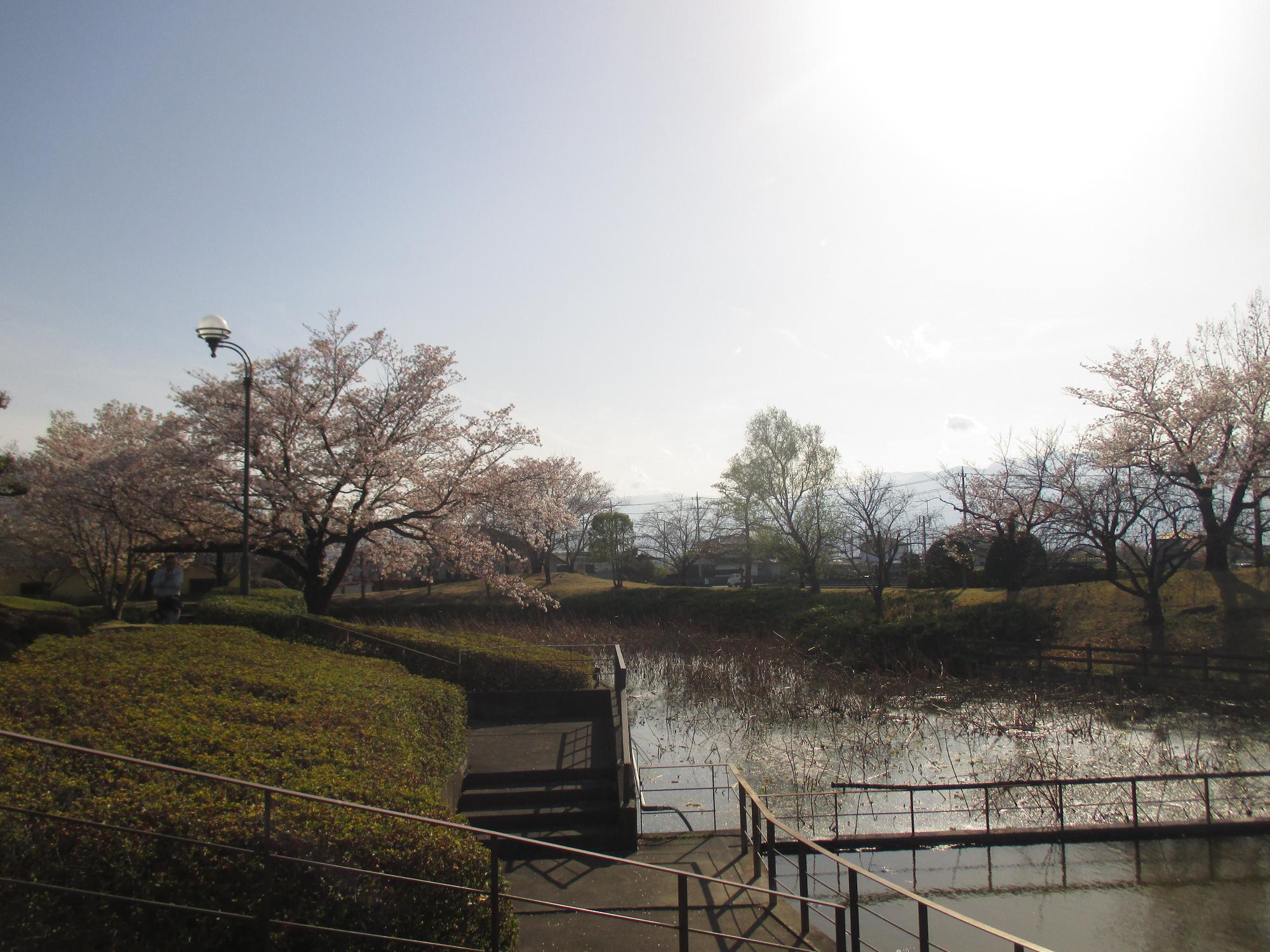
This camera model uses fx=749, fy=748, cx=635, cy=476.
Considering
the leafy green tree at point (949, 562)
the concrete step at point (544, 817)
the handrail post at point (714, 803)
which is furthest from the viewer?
the leafy green tree at point (949, 562)

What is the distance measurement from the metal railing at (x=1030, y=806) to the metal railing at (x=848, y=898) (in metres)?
0.63

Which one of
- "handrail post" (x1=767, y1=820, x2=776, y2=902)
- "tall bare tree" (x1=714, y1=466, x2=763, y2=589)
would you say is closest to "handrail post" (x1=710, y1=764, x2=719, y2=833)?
"handrail post" (x1=767, y1=820, x2=776, y2=902)

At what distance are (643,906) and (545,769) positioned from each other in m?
4.29

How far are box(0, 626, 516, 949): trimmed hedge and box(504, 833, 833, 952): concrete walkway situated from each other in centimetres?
171

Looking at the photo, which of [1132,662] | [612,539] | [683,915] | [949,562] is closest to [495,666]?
[683,915]

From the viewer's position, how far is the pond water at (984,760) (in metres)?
8.88

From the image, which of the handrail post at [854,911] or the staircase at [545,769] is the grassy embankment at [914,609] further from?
the handrail post at [854,911]

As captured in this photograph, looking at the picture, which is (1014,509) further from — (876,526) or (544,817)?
(544,817)

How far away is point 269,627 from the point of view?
51.8ft

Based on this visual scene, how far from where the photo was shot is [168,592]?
1535cm

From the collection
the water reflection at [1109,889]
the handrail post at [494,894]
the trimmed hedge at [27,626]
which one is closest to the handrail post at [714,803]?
the water reflection at [1109,889]

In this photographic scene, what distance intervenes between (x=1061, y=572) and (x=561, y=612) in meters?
23.1

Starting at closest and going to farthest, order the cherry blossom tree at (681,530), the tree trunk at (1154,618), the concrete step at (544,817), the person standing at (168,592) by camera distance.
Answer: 1. the concrete step at (544,817)
2. the person standing at (168,592)
3. the tree trunk at (1154,618)
4. the cherry blossom tree at (681,530)

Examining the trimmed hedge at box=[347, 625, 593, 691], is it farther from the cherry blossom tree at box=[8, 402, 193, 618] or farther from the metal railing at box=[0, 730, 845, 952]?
the metal railing at box=[0, 730, 845, 952]
